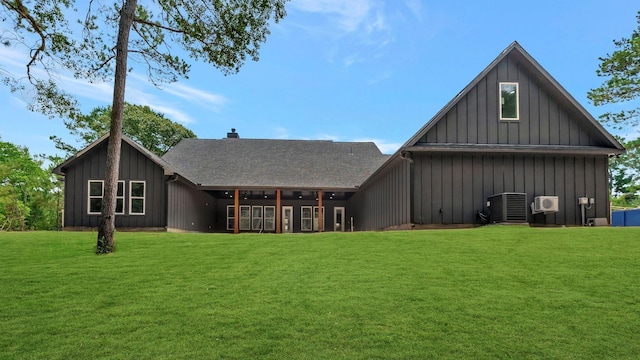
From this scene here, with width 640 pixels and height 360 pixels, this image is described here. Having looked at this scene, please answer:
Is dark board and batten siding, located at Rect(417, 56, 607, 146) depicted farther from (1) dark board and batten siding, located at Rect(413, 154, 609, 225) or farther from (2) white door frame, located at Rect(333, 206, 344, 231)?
(2) white door frame, located at Rect(333, 206, 344, 231)

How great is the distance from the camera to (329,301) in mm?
7078

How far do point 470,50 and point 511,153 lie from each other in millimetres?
8516

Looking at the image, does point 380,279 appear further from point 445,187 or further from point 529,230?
point 445,187

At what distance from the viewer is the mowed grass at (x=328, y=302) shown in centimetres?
575

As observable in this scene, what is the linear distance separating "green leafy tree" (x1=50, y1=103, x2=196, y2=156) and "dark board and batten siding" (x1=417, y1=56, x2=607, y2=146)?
29352 mm

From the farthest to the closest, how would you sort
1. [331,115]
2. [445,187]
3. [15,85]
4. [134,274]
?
[331,115]
[445,187]
[15,85]
[134,274]

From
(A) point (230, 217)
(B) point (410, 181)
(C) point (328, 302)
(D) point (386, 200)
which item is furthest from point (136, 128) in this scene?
(C) point (328, 302)

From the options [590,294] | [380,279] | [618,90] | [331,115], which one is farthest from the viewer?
[331,115]

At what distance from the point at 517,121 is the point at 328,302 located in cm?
1261

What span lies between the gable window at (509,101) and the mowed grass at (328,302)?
695 centimetres

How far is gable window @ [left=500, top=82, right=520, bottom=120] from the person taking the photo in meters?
17.2

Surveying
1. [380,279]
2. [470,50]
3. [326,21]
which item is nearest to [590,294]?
[380,279]

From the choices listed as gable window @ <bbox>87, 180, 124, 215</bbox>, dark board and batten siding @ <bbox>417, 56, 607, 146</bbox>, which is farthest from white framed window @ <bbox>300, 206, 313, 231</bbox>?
dark board and batten siding @ <bbox>417, 56, 607, 146</bbox>

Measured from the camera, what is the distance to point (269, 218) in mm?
28453
